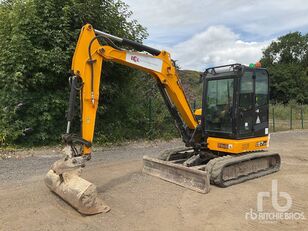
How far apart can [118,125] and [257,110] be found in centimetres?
630

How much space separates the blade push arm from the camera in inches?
206

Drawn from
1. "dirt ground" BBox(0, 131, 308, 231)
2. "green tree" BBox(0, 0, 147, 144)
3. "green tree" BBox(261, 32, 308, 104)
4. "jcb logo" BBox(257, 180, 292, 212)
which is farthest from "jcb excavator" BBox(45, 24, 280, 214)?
"green tree" BBox(261, 32, 308, 104)

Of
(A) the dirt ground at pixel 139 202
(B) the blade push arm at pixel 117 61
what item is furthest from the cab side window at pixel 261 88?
(A) the dirt ground at pixel 139 202

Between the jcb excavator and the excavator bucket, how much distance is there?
2 centimetres

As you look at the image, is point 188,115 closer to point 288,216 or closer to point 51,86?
point 288,216

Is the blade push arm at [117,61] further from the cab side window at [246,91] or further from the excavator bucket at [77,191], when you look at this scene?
the cab side window at [246,91]

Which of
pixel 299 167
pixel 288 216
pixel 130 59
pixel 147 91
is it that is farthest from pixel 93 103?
pixel 147 91

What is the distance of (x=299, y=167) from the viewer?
7.99 m

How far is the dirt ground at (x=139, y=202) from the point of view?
172 inches

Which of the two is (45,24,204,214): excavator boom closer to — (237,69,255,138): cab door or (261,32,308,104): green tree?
(237,69,255,138): cab door

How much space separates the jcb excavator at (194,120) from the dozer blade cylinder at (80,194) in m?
0.02

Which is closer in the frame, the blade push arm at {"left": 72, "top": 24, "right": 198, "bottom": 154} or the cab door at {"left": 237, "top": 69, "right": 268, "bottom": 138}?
the blade push arm at {"left": 72, "top": 24, "right": 198, "bottom": 154}

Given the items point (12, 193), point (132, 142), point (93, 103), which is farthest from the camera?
point (132, 142)

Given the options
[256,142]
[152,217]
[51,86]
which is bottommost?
Result: [152,217]
